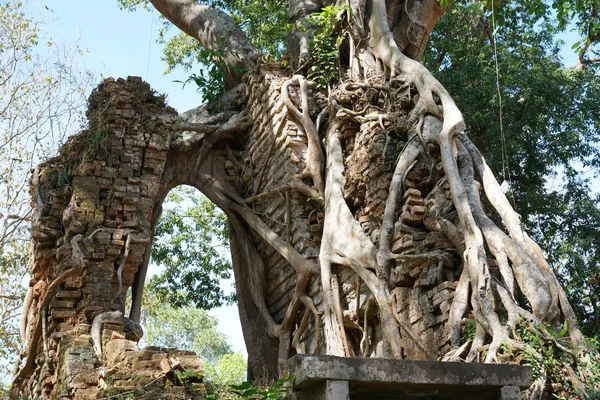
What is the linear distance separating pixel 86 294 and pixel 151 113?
2599mm

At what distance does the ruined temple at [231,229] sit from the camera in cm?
699

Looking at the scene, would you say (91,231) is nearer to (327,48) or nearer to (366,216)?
(366,216)

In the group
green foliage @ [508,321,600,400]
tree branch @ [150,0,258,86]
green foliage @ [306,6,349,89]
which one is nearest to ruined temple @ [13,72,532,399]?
green foliage @ [306,6,349,89]

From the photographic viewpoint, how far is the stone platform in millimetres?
3580

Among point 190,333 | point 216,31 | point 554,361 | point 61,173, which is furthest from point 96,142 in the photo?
point 190,333

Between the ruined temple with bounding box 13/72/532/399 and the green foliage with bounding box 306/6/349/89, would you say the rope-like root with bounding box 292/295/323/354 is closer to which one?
the ruined temple with bounding box 13/72/532/399

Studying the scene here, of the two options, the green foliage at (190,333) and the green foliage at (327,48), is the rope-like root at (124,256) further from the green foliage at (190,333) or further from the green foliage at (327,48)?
the green foliage at (190,333)

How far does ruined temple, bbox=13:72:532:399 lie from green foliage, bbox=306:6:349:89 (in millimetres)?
258

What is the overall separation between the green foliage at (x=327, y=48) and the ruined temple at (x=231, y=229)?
0.26 m

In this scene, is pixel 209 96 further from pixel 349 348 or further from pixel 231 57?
pixel 349 348

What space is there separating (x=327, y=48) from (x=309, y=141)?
50.8 inches

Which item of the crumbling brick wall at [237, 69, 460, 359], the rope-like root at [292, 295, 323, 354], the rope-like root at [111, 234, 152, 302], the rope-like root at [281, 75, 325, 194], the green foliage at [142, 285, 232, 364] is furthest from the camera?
the green foliage at [142, 285, 232, 364]

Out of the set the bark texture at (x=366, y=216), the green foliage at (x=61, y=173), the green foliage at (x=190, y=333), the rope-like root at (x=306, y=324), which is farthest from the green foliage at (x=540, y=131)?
the green foliage at (x=190, y=333)

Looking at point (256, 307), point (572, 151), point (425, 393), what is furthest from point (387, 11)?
point (425, 393)
